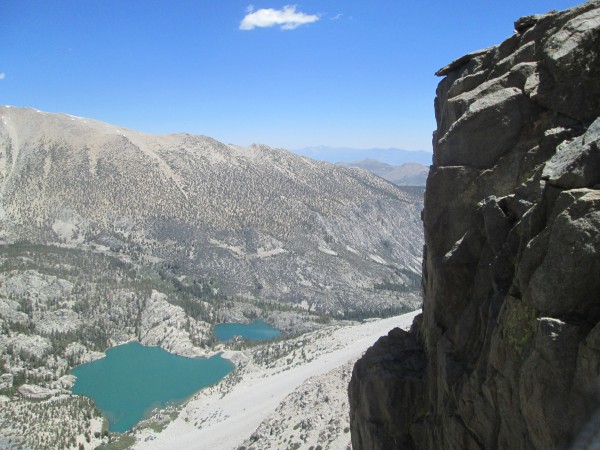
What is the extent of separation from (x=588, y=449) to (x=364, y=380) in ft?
37.5

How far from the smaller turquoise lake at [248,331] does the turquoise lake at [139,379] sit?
2330 cm

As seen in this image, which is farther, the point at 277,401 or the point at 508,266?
the point at 277,401

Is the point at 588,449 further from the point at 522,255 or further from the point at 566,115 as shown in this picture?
the point at 566,115

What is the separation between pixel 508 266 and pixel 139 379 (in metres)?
127

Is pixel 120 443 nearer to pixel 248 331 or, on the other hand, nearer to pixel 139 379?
pixel 139 379

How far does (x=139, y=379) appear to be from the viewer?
125625 millimetres

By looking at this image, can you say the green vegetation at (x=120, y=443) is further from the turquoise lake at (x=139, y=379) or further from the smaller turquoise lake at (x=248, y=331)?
the smaller turquoise lake at (x=248, y=331)

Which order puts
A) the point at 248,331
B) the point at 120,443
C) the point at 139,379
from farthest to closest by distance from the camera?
the point at 248,331, the point at 139,379, the point at 120,443

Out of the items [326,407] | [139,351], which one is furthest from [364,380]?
[139,351]

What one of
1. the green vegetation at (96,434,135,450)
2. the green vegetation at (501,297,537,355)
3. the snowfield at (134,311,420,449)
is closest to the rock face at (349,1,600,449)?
the green vegetation at (501,297,537,355)

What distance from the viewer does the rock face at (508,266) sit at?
1116cm

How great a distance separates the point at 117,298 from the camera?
557 feet

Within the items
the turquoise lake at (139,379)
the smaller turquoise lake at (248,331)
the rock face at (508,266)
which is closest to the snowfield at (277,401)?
the turquoise lake at (139,379)

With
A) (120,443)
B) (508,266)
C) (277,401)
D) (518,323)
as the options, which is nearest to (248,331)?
(120,443)
